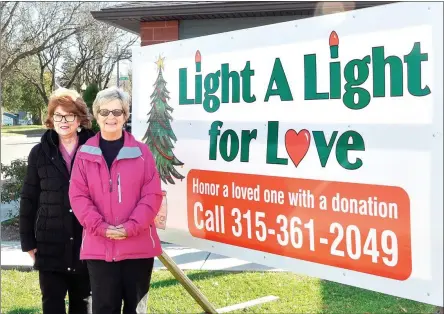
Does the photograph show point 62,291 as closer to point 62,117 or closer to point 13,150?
point 62,117

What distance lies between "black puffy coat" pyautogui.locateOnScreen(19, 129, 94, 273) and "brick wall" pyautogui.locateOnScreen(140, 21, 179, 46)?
5513mm

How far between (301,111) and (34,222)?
186 centimetres

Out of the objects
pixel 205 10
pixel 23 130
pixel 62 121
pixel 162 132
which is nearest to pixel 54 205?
pixel 62 121

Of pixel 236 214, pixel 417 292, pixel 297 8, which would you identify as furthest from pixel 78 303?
pixel 297 8

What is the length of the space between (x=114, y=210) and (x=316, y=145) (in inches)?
46.8

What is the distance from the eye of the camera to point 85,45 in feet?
79.3

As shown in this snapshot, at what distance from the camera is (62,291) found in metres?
3.62

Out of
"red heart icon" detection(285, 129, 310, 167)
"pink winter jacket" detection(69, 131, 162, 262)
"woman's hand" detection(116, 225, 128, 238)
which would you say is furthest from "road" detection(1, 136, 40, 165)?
"red heart icon" detection(285, 129, 310, 167)

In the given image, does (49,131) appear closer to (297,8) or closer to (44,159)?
(44,159)

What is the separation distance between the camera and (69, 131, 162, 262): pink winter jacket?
3.12 m

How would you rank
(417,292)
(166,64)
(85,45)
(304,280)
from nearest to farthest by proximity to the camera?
1. (417,292)
2. (166,64)
3. (304,280)
4. (85,45)

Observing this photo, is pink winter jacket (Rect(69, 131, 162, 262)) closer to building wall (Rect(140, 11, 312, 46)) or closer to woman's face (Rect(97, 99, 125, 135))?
woman's face (Rect(97, 99, 125, 135))

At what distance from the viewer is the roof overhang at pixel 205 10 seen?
7535 millimetres

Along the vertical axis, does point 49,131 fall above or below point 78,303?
above
